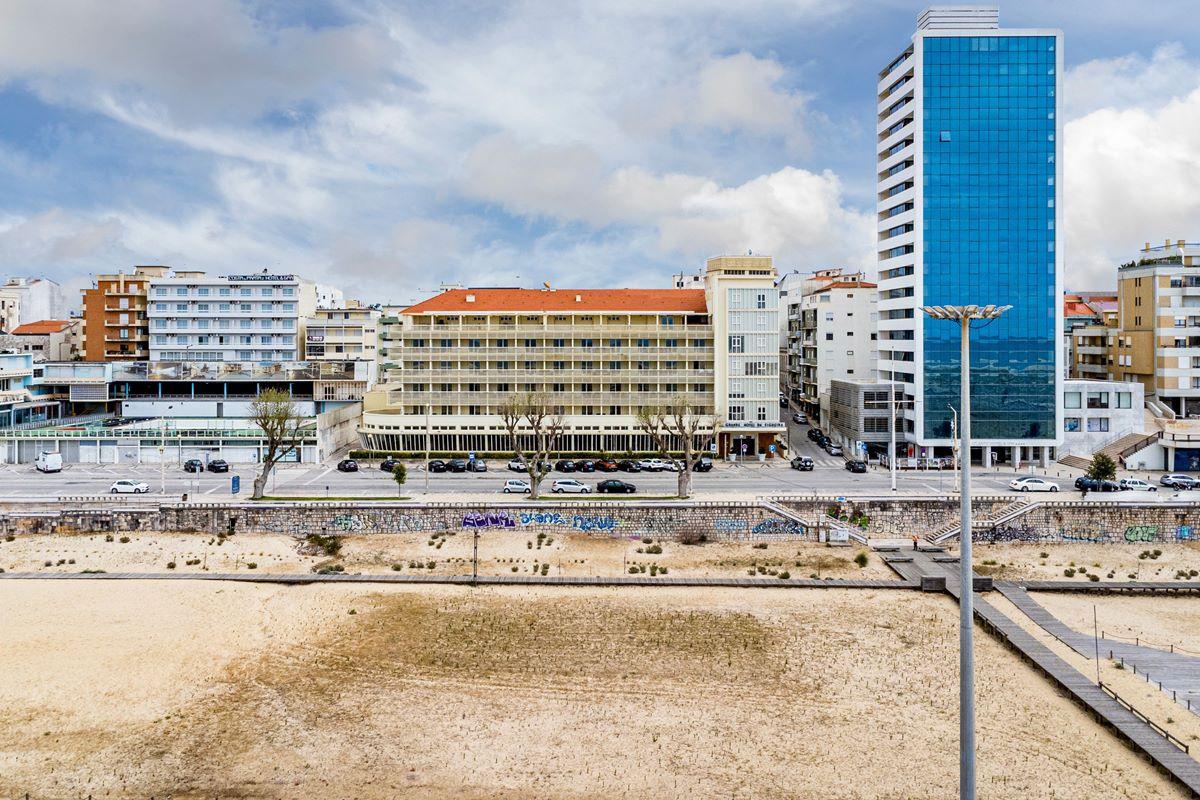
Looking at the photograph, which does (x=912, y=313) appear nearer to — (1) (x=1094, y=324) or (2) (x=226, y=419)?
(1) (x=1094, y=324)

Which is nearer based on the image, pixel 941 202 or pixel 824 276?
pixel 941 202

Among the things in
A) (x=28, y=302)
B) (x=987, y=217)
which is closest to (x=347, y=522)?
(x=987, y=217)

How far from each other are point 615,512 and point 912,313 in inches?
1646

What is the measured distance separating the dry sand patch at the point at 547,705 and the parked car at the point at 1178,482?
39.2m

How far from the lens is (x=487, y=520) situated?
6088 centimetres

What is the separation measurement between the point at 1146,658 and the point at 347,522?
47523 millimetres

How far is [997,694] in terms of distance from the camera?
109 ft

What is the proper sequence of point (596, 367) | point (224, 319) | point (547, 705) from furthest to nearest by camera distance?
point (224, 319)
point (596, 367)
point (547, 705)

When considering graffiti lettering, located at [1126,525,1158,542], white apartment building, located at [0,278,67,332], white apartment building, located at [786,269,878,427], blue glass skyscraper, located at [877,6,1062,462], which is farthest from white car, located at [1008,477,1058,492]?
white apartment building, located at [0,278,67,332]

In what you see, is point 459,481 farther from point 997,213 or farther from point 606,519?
point 997,213

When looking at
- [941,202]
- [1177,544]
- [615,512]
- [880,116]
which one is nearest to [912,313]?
[941,202]

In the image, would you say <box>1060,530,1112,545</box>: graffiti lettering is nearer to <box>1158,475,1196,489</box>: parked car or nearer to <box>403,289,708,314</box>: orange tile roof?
<box>1158,475,1196,489</box>: parked car

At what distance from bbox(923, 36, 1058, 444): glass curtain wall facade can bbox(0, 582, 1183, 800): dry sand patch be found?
44809mm

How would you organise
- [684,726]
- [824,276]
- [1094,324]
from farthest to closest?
[824,276] < [1094,324] < [684,726]
